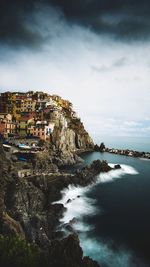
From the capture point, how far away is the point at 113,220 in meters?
47.2

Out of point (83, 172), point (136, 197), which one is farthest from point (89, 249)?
point (83, 172)

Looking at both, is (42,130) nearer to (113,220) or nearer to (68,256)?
(113,220)

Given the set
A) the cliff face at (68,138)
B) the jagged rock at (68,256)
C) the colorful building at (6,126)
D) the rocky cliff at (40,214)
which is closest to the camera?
the jagged rock at (68,256)

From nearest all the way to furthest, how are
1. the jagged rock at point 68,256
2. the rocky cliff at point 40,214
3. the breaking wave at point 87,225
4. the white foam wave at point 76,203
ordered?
the jagged rock at point 68,256, the rocky cliff at point 40,214, the breaking wave at point 87,225, the white foam wave at point 76,203

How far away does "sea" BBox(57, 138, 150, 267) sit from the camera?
120 ft

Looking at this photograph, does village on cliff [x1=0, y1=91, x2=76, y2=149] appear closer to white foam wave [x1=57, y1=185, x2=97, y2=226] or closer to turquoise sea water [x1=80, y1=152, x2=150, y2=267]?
white foam wave [x1=57, y1=185, x2=97, y2=226]

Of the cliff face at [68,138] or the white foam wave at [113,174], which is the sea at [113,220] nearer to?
the white foam wave at [113,174]

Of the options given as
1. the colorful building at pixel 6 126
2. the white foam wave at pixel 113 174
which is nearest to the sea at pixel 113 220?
the white foam wave at pixel 113 174

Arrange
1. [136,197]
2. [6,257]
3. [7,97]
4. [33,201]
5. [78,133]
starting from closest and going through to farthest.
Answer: [6,257]
[33,201]
[136,197]
[7,97]
[78,133]

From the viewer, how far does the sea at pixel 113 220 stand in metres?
36.6

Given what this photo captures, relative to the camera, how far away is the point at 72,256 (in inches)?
1187

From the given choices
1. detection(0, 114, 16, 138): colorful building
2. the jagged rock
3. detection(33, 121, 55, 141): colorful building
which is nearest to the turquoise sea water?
the jagged rock

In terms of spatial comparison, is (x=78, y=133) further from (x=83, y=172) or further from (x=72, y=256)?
(x=72, y=256)

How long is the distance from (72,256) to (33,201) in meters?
20.1
